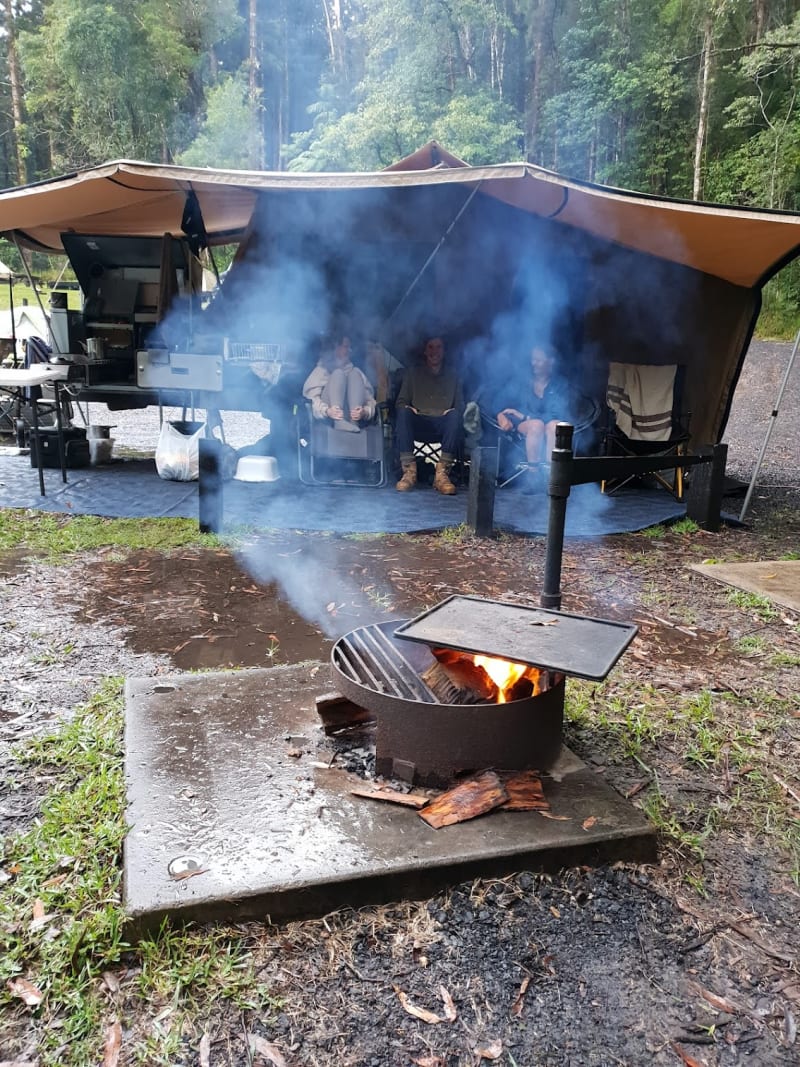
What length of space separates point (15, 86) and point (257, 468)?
2863 cm

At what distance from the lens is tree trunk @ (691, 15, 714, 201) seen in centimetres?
1991

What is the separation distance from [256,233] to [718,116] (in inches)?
786

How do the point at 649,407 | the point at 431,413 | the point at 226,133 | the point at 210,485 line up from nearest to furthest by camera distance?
the point at 210,485 → the point at 431,413 → the point at 649,407 → the point at 226,133

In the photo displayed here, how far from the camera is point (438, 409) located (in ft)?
20.6

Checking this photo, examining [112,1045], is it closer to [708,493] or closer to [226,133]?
[708,493]

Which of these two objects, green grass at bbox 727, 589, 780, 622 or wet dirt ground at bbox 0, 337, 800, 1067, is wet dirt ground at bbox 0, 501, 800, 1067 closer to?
wet dirt ground at bbox 0, 337, 800, 1067

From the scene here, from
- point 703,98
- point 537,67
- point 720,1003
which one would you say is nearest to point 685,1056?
point 720,1003

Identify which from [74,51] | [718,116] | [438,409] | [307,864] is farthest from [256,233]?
[74,51]

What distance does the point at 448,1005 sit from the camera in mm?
1397

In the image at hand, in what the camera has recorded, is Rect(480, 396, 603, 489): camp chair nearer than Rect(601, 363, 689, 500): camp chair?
Yes

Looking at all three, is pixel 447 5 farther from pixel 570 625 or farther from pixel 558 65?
pixel 570 625

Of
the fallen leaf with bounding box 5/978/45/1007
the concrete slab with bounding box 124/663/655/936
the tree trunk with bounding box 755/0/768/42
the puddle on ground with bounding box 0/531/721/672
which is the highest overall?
the tree trunk with bounding box 755/0/768/42

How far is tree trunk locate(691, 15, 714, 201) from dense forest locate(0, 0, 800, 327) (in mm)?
80

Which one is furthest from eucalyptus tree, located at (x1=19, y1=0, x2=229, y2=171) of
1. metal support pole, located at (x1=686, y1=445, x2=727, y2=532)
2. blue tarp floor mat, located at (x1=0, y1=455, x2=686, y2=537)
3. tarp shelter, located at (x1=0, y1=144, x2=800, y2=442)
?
metal support pole, located at (x1=686, y1=445, x2=727, y2=532)
